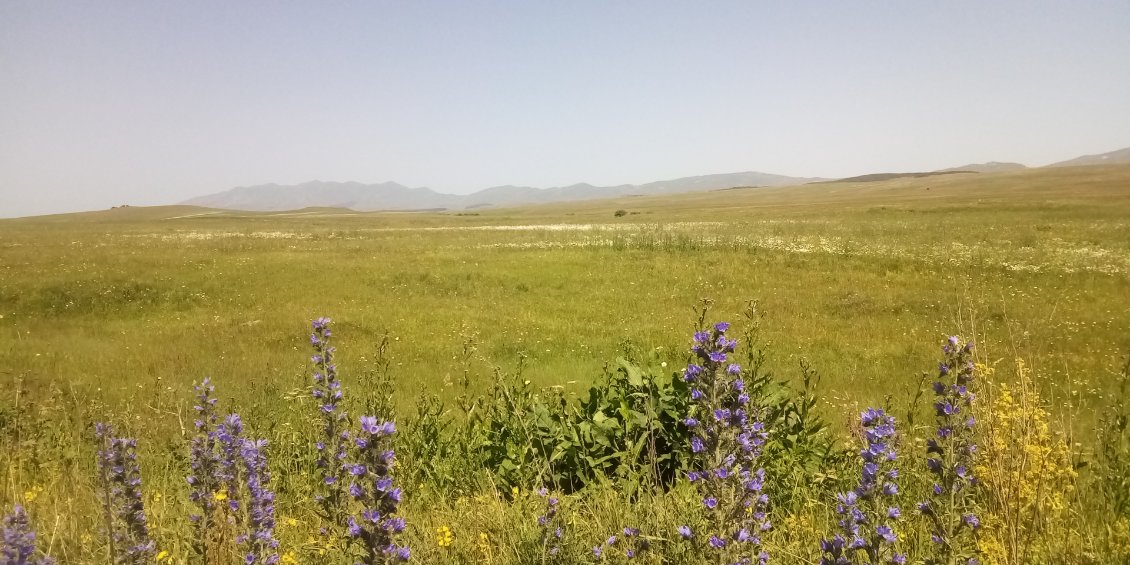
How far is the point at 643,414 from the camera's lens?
4363 mm

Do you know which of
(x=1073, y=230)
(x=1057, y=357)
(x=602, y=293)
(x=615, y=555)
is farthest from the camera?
(x=1073, y=230)

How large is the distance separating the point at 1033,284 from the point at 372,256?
24.6m

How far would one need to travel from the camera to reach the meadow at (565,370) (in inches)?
135

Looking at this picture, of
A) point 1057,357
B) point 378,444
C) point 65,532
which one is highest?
point 378,444

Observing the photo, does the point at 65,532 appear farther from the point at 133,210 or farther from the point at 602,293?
the point at 133,210

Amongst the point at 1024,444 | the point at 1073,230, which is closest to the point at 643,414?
the point at 1024,444

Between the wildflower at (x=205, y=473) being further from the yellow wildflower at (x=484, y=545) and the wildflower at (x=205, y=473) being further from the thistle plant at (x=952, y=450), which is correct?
the thistle plant at (x=952, y=450)

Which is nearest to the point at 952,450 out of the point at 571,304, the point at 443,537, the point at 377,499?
the point at 377,499

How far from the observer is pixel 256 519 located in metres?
2.65

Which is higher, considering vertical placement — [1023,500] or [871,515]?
[871,515]

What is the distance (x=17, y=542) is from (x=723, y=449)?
273 centimetres

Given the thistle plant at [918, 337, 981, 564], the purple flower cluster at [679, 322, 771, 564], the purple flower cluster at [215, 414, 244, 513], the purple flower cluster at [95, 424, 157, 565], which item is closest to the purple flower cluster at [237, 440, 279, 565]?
the purple flower cluster at [215, 414, 244, 513]

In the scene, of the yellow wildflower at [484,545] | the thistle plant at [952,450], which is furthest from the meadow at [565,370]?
the thistle plant at [952,450]

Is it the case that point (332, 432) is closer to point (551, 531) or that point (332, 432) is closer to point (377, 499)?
point (377, 499)
